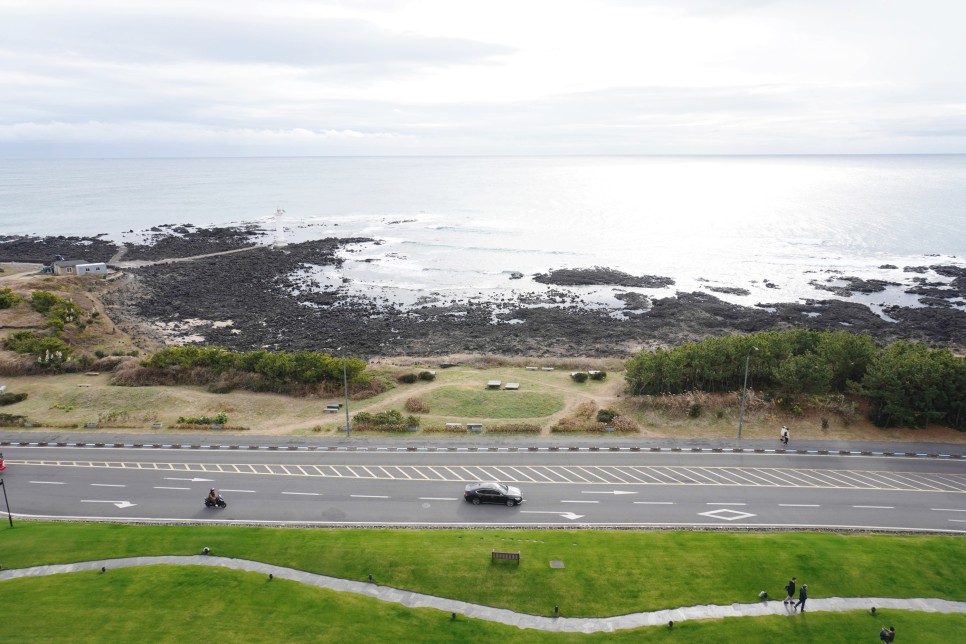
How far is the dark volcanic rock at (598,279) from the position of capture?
102 meters

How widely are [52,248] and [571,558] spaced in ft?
449

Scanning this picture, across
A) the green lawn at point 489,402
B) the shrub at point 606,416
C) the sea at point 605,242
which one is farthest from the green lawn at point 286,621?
the sea at point 605,242

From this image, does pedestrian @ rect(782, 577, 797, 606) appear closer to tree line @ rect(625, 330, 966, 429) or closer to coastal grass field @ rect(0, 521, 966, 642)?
coastal grass field @ rect(0, 521, 966, 642)

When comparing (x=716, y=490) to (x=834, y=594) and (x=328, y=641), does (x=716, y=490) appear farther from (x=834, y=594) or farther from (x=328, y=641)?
(x=328, y=641)

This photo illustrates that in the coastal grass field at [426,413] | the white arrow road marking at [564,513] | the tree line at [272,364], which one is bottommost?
the white arrow road marking at [564,513]

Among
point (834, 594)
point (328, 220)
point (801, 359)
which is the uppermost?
point (328, 220)

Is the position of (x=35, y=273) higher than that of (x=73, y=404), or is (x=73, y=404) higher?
(x=35, y=273)

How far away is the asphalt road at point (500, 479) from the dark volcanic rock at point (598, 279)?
61667 millimetres

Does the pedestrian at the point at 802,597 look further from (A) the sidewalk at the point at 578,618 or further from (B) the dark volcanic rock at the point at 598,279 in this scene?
(B) the dark volcanic rock at the point at 598,279

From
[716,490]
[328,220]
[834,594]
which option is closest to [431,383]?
[716,490]

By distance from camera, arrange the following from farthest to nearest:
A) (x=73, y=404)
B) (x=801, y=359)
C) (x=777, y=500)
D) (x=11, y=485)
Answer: (x=73, y=404), (x=801, y=359), (x=11, y=485), (x=777, y=500)

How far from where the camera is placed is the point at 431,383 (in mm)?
55969

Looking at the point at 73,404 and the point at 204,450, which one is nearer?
the point at 204,450

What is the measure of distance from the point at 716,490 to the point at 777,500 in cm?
350
